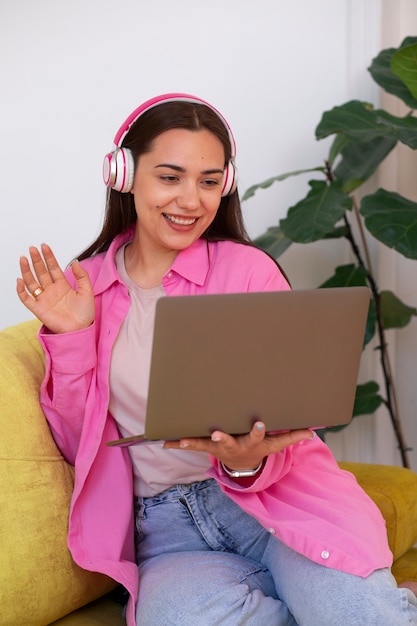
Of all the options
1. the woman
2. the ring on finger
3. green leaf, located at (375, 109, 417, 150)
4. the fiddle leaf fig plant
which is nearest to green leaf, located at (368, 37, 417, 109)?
the fiddle leaf fig plant

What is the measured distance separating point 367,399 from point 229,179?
1.22 meters

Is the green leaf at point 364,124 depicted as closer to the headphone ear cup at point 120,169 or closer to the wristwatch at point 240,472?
the headphone ear cup at point 120,169

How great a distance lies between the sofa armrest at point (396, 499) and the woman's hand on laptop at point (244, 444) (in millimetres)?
511

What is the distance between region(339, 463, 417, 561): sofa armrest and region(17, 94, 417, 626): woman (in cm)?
25

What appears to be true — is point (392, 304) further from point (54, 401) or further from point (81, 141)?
point (54, 401)

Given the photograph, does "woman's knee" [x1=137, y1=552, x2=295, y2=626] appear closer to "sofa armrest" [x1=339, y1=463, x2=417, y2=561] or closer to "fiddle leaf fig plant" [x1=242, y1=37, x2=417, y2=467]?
"sofa armrest" [x1=339, y1=463, x2=417, y2=561]

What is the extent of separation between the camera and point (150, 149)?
1.70 meters

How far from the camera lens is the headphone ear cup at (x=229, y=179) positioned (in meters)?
1.74

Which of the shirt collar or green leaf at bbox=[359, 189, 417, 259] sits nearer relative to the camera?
the shirt collar

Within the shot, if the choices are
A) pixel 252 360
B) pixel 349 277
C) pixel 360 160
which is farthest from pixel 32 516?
pixel 360 160

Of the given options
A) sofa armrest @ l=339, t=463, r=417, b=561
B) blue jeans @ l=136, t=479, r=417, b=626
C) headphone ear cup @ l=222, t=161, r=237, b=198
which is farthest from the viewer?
sofa armrest @ l=339, t=463, r=417, b=561

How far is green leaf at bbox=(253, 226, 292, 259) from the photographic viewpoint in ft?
8.46

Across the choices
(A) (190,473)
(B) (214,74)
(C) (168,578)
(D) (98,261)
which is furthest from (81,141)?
(C) (168,578)

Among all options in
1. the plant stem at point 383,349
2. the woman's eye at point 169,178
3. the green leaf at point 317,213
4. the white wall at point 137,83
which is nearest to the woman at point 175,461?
the woman's eye at point 169,178
